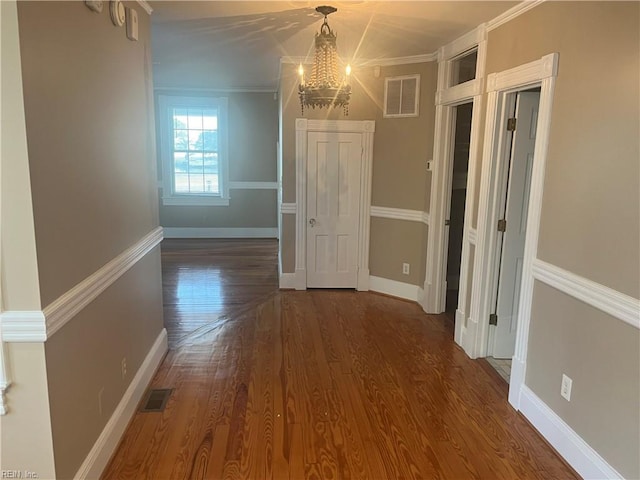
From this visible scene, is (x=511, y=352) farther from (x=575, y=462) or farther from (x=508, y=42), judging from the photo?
(x=508, y=42)

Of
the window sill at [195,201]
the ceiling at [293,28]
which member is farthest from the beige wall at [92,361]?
the window sill at [195,201]

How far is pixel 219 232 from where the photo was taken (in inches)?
334

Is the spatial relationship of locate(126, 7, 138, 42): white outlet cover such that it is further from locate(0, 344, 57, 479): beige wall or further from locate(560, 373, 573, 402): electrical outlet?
locate(560, 373, 573, 402): electrical outlet

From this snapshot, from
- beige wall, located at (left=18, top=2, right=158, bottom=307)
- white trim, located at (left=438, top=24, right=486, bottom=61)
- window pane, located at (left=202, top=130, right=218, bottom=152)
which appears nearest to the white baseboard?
beige wall, located at (left=18, top=2, right=158, bottom=307)

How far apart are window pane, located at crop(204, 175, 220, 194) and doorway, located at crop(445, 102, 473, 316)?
4.55 meters

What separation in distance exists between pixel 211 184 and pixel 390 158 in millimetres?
4328

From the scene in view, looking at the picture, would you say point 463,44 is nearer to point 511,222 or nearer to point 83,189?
point 511,222

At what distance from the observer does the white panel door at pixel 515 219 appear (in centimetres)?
328

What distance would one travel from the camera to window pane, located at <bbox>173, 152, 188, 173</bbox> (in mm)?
8180

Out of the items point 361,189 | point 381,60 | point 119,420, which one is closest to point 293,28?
point 381,60

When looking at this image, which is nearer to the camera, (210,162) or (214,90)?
(214,90)

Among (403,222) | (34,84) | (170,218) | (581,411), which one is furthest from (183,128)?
(581,411)

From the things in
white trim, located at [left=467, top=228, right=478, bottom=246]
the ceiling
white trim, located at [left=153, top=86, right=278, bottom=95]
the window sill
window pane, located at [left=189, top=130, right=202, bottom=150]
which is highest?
white trim, located at [left=153, top=86, right=278, bottom=95]

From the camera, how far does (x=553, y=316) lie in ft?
8.65
